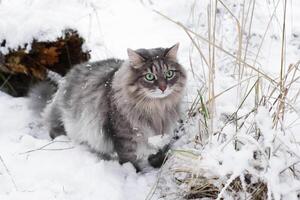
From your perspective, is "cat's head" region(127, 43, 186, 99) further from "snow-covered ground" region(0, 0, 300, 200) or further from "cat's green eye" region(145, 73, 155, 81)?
"snow-covered ground" region(0, 0, 300, 200)

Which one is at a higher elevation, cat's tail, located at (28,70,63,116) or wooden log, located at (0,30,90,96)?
wooden log, located at (0,30,90,96)

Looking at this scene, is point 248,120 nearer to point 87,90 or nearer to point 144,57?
point 144,57

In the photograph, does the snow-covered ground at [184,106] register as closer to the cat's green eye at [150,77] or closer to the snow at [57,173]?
the snow at [57,173]

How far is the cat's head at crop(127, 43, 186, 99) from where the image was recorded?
2736 mm

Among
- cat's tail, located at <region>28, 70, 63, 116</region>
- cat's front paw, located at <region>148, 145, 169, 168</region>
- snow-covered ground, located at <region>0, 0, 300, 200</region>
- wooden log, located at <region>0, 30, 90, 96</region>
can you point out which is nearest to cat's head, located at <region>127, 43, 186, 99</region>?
snow-covered ground, located at <region>0, 0, 300, 200</region>

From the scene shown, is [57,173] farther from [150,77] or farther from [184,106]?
[184,106]

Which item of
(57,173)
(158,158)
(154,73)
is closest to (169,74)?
(154,73)

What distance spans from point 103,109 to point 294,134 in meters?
1.18

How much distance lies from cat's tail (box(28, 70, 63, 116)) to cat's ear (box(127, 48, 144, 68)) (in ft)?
3.00

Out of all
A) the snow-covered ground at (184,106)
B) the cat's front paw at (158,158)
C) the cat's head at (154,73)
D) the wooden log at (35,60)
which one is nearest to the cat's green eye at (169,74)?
the cat's head at (154,73)

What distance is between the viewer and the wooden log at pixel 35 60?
3.56 metres

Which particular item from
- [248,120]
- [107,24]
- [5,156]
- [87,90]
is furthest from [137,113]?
[107,24]

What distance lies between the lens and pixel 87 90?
123 inches

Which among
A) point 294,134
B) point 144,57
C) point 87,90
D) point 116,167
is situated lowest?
point 116,167
